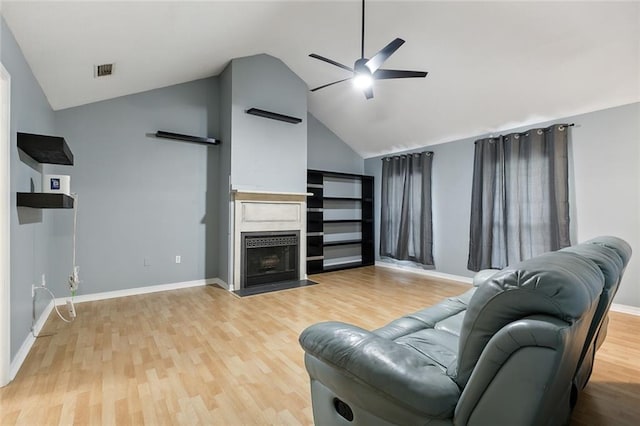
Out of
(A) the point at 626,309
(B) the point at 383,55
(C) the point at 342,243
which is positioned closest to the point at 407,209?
(C) the point at 342,243

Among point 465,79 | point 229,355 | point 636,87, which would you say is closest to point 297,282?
point 229,355

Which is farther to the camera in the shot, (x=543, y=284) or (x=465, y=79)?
(x=465, y=79)

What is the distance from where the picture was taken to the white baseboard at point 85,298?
2.24 metres

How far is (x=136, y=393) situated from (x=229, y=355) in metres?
0.67

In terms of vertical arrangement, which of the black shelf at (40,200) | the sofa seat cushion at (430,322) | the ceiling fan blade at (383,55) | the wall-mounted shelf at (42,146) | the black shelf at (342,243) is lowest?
the sofa seat cushion at (430,322)

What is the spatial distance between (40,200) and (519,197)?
207 inches

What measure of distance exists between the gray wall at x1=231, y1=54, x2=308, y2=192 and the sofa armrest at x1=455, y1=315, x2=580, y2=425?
397 centimetres

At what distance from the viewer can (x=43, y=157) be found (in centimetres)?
268

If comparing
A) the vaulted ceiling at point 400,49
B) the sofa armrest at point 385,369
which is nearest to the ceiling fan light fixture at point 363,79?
the vaulted ceiling at point 400,49

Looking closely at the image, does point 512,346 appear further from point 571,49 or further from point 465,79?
point 465,79

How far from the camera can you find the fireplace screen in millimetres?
4488

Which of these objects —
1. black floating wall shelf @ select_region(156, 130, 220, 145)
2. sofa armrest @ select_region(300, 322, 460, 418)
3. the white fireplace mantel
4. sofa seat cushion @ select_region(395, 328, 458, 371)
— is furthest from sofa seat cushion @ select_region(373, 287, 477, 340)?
black floating wall shelf @ select_region(156, 130, 220, 145)

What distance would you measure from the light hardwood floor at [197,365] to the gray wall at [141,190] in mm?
538

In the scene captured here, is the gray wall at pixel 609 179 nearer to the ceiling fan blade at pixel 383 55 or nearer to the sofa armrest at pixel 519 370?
the ceiling fan blade at pixel 383 55
